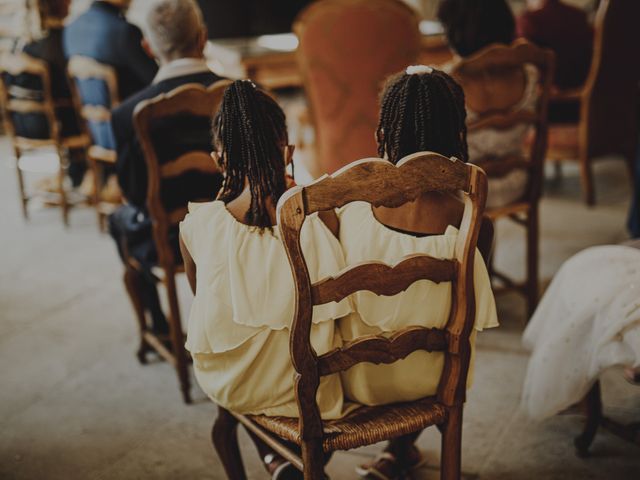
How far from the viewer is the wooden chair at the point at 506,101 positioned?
2166 millimetres

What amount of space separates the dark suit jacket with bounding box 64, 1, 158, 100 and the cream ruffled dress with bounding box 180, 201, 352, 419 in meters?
1.94

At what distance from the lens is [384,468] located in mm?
1767

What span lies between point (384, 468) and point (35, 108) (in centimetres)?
296

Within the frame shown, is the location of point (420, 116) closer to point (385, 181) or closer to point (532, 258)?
point (385, 181)

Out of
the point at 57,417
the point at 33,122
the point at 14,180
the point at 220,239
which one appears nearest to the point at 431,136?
the point at 220,239

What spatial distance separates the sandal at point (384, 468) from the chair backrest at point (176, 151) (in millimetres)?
826

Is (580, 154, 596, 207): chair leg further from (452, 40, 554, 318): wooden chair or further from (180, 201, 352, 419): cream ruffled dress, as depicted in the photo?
(180, 201, 352, 419): cream ruffled dress

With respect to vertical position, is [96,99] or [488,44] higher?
[488,44]

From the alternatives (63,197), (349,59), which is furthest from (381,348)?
(63,197)

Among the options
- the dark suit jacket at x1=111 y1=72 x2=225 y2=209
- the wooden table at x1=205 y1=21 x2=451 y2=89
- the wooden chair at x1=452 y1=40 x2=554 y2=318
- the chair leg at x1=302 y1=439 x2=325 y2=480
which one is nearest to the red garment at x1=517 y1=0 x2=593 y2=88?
the wooden table at x1=205 y1=21 x2=451 y2=89

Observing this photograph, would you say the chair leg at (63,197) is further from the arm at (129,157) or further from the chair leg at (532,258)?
the chair leg at (532,258)

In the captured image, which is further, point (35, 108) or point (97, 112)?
point (35, 108)

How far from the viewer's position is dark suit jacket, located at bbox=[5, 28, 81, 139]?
3895 mm

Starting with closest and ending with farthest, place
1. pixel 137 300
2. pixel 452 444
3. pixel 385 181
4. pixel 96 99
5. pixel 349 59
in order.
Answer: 1. pixel 385 181
2. pixel 452 444
3. pixel 137 300
4. pixel 349 59
5. pixel 96 99
